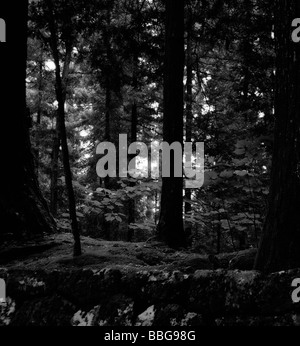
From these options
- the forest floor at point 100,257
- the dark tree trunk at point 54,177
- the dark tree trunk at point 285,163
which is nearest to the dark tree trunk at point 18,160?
the forest floor at point 100,257

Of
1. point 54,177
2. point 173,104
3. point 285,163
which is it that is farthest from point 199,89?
point 54,177

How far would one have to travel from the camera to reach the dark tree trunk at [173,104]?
4738 millimetres

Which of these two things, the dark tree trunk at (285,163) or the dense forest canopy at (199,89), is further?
the dense forest canopy at (199,89)

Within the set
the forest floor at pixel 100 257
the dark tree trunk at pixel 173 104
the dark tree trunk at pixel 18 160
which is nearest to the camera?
the forest floor at pixel 100 257

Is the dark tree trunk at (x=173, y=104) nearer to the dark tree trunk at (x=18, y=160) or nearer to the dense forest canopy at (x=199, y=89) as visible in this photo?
the dense forest canopy at (x=199, y=89)

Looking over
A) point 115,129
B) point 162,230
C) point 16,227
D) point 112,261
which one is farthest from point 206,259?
point 115,129

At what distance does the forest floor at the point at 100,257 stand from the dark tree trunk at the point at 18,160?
1.15 feet

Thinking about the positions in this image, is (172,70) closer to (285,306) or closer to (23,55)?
(23,55)

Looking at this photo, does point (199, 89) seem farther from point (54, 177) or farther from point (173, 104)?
point (54, 177)

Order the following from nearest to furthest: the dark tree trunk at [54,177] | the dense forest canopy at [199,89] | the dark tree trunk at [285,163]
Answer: the dark tree trunk at [285,163] < the dense forest canopy at [199,89] < the dark tree trunk at [54,177]

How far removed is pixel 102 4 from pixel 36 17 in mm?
1209

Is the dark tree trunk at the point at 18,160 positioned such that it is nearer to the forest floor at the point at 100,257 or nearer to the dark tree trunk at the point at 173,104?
the forest floor at the point at 100,257

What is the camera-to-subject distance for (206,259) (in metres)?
3.13

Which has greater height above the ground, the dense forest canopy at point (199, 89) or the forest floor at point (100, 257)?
the dense forest canopy at point (199, 89)
